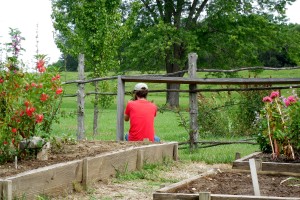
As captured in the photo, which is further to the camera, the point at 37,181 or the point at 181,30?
the point at 181,30

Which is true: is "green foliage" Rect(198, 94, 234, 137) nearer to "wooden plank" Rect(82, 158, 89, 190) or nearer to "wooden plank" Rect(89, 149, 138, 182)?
"wooden plank" Rect(89, 149, 138, 182)

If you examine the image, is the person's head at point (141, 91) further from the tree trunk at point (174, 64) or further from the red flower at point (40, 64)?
the tree trunk at point (174, 64)

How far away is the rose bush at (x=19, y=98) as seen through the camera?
718cm

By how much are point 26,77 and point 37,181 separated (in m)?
1.50

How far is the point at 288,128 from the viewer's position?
802 centimetres

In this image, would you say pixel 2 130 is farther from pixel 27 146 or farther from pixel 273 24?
pixel 273 24

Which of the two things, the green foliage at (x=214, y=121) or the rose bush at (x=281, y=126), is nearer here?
the rose bush at (x=281, y=126)

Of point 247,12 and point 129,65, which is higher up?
point 247,12

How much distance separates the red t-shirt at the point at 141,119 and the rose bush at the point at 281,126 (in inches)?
82.5

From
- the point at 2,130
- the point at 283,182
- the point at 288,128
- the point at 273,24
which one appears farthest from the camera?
the point at 273,24

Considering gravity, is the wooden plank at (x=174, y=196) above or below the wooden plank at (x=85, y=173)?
above

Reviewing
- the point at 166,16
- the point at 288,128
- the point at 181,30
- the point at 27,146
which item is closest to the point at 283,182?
the point at 288,128

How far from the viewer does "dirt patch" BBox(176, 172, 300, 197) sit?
558 cm

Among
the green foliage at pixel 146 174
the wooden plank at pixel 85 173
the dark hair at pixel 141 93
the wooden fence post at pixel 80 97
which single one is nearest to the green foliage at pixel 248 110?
the wooden fence post at pixel 80 97
